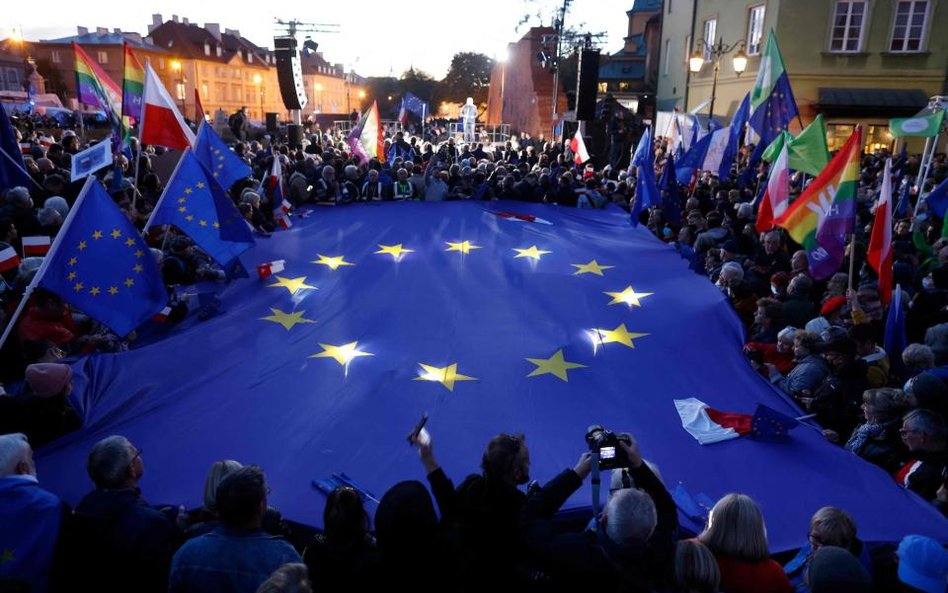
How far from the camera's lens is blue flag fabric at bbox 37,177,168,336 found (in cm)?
458

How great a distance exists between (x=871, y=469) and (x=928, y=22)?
23343mm

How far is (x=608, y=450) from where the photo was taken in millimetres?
2941

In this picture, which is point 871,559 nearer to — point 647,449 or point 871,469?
point 871,469

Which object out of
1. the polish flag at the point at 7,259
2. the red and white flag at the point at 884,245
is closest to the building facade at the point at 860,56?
the red and white flag at the point at 884,245

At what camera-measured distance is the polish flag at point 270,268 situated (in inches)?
296

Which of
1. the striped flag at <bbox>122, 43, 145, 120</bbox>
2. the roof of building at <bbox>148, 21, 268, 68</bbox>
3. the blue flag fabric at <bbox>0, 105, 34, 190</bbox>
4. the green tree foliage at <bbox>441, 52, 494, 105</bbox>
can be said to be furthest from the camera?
the roof of building at <bbox>148, 21, 268, 68</bbox>

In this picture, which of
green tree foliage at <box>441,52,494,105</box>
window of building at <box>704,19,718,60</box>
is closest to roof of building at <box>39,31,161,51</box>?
green tree foliage at <box>441,52,494,105</box>

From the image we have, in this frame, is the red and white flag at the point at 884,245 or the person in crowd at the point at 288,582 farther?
the red and white flag at the point at 884,245

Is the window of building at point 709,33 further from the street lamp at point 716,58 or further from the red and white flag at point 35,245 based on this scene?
the red and white flag at point 35,245

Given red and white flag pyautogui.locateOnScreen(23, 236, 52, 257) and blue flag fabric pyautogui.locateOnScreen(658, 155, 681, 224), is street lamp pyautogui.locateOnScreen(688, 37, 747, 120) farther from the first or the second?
red and white flag pyautogui.locateOnScreen(23, 236, 52, 257)

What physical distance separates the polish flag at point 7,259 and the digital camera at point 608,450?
19.4 feet

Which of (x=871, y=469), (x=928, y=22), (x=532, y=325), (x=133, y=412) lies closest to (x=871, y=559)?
(x=871, y=469)

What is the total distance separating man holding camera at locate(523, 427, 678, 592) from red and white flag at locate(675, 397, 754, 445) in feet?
5.77

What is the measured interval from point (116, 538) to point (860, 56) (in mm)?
25784
